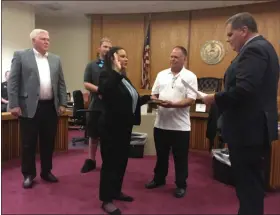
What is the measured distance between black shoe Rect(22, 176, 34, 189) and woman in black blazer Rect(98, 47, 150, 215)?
66 cm

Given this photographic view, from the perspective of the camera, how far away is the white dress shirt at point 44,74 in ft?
7.32

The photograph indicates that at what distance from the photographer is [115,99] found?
1.87m

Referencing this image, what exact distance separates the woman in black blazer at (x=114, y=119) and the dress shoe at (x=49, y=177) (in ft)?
2.03

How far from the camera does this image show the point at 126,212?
202 centimetres

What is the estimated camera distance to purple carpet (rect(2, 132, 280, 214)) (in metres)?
2.03

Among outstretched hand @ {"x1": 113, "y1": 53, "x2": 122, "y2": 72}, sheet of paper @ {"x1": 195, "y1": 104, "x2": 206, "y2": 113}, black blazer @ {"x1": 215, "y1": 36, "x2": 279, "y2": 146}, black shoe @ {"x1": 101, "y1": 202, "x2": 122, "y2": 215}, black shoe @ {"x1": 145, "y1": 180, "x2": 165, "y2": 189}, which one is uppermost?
outstretched hand @ {"x1": 113, "y1": 53, "x2": 122, "y2": 72}

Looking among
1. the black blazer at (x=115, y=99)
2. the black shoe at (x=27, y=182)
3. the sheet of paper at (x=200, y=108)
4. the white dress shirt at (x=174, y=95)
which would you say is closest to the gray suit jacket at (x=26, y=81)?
the black shoe at (x=27, y=182)

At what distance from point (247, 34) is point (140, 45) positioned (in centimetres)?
391

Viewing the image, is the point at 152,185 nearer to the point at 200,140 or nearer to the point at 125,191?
the point at 125,191

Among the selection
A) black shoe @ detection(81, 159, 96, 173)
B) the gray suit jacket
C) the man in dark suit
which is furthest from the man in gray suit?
the man in dark suit

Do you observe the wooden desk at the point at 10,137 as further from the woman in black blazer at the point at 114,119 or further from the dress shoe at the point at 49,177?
the woman in black blazer at the point at 114,119

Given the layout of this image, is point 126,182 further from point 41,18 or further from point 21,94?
point 41,18

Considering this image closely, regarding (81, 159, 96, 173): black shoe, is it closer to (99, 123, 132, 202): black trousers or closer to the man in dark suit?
(99, 123, 132, 202): black trousers

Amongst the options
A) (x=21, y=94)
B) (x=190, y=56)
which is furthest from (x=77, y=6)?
(x=21, y=94)
